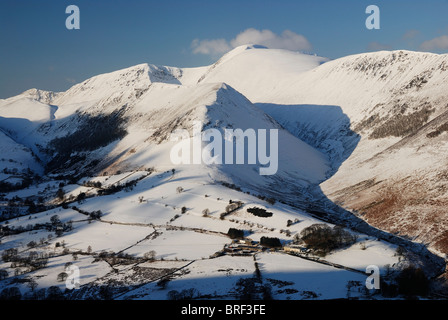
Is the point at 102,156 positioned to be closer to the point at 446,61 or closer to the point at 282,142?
the point at 282,142

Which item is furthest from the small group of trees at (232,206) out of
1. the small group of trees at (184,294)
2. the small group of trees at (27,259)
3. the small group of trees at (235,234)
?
the small group of trees at (27,259)

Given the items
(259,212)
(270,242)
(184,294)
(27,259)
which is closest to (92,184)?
(27,259)

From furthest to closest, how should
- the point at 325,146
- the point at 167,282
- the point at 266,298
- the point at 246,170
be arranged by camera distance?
1. the point at 325,146
2. the point at 246,170
3. the point at 167,282
4. the point at 266,298

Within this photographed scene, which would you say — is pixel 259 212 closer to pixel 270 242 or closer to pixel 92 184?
pixel 270 242

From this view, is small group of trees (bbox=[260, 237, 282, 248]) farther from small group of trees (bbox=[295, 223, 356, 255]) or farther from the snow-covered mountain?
small group of trees (bbox=[295, 223, 356, 255])

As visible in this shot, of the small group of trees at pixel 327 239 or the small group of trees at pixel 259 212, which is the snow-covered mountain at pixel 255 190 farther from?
the small group of trees at pixel 327 239

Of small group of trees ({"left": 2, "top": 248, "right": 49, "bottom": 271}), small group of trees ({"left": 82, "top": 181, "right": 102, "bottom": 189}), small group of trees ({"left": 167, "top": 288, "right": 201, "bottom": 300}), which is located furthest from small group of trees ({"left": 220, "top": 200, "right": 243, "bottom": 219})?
small group of trees ({"left": 82, "top": 181, "right": 102, "bottom": 189})

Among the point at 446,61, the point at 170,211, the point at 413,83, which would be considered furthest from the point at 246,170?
the point at 446,61

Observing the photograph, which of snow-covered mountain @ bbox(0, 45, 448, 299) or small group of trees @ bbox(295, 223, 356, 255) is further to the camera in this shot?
small group of trees @ bbox(295, 223, 356, 255)
